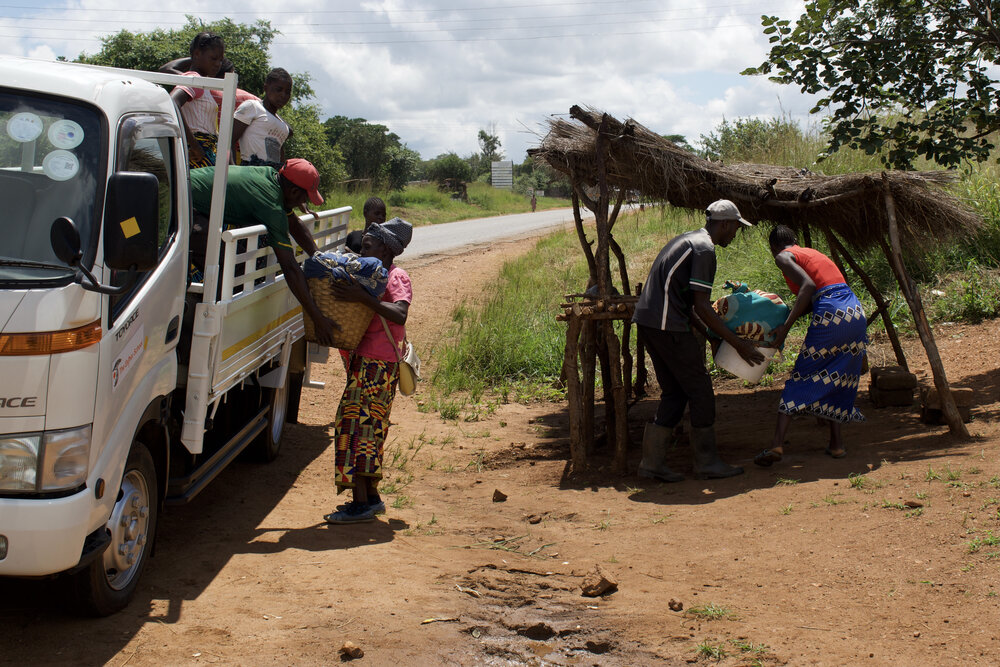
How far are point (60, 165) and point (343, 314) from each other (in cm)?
184

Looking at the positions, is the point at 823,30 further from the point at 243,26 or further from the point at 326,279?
the point at 243,26

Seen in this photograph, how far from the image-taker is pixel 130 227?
3281 millimetres

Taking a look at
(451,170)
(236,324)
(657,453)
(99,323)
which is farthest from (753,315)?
(451,170)

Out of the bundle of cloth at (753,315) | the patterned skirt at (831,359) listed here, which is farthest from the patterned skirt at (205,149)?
the patterned skirt at (831,359)

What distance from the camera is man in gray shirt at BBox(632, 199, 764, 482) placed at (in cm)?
584

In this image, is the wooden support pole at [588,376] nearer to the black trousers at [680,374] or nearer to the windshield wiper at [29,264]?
the black trousers at [680,374]

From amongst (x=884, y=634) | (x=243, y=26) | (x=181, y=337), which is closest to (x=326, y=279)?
(x=181, y=337)

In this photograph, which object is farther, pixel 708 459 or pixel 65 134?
pixel 708 459

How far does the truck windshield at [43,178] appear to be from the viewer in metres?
3.26

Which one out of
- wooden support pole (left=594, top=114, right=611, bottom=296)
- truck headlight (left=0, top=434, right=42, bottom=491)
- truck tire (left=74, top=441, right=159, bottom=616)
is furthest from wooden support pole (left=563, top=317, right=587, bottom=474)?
truck headlight (left=0, top=434, right=42, bottom=491)

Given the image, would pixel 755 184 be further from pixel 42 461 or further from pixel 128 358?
pixel 42 461

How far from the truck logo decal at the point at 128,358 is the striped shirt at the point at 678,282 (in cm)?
334

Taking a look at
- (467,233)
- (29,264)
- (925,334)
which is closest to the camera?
(29,264)

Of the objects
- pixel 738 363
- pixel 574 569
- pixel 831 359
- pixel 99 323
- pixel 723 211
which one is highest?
pixel 723 211
